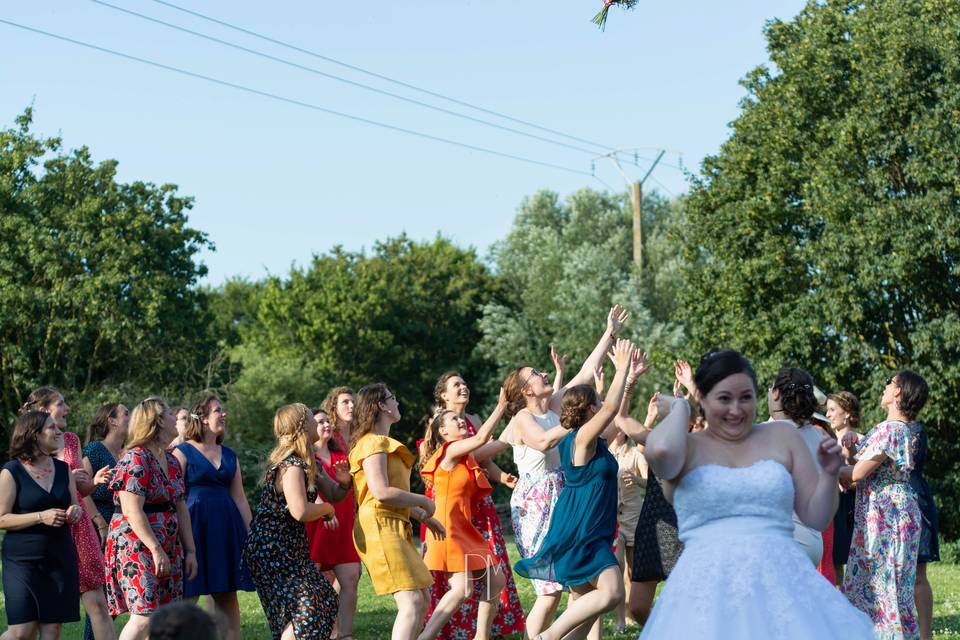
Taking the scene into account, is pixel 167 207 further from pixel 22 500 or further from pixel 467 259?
pixel 22 500

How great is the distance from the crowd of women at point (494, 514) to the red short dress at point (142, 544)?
0.05ft

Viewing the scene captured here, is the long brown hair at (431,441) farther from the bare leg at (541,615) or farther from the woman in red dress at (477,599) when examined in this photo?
the bare leg at (541,615)

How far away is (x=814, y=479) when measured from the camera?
5352 mm

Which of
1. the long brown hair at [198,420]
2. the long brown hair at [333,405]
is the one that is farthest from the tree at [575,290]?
the long brown hair at [198,420]

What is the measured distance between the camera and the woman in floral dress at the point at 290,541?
7.95 m

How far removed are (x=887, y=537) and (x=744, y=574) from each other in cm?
501

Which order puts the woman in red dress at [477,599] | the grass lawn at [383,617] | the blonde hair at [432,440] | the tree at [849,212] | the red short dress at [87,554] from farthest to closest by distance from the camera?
the tree at [849,212], the grass lawn at [383,617], the woman in red dress at [477,599], the blonde hair at [432,440], the red short dress at [87,554]

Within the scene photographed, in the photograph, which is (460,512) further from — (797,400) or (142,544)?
(797,400)

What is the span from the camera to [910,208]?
25219 mm

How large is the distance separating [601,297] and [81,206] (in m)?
22.4

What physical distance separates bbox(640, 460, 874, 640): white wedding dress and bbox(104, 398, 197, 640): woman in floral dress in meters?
4.28

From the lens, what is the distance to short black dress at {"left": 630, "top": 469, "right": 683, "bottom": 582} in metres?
9.34

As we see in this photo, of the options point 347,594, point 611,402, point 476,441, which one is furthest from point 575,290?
point 611,402

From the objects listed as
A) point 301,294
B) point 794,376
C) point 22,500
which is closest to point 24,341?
point 301,294
